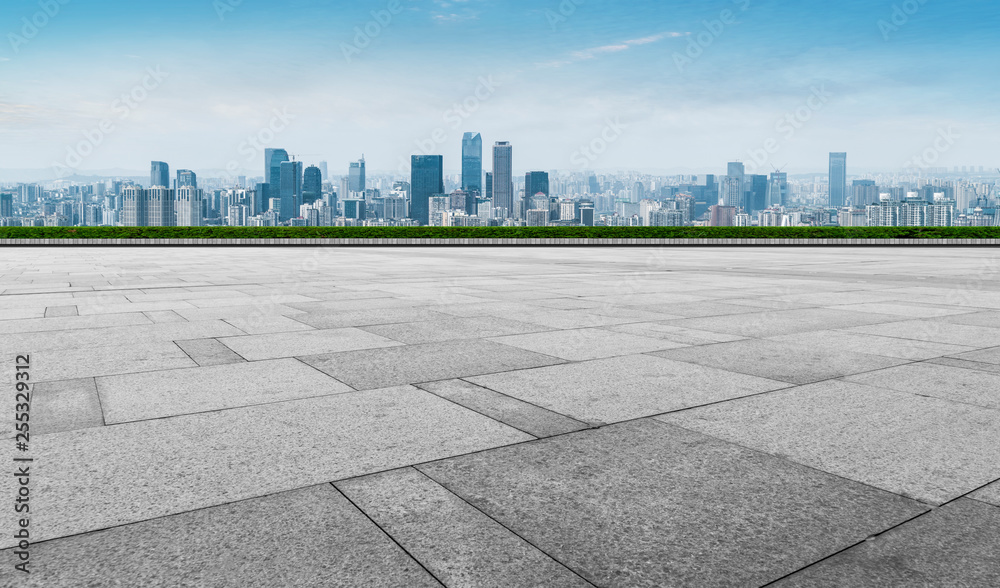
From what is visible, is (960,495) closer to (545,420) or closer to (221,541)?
(545,420)

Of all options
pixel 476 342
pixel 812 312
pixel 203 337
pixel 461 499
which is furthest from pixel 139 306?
pixel 812 312

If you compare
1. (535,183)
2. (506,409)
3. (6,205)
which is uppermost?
(535,183)

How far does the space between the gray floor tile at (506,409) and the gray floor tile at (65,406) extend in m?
2.35

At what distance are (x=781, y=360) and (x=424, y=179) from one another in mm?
102622

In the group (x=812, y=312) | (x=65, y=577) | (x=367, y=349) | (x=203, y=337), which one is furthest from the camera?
(x=812, y=312)

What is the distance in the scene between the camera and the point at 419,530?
3111 millimetres

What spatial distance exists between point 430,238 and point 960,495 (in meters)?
37.2

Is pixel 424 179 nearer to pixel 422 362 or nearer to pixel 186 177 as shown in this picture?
pixel 186 177

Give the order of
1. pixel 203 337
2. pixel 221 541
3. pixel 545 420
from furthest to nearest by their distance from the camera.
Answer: pixel 203 337, pixel 545 420, pixel 221 541

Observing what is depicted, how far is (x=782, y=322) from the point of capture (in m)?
9.51

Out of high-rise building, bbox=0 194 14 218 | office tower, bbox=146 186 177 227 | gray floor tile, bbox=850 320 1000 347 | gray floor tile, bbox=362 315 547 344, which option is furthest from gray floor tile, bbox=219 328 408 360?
high-rise building, bbox=0 194 14 218

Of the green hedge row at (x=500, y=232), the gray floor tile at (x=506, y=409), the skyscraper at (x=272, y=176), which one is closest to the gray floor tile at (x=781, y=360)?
the gray floor tile at (x=506, y=409)

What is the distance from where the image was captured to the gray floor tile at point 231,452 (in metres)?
3.40

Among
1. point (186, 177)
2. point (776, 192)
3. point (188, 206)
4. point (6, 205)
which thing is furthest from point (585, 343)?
point (776, 192)
